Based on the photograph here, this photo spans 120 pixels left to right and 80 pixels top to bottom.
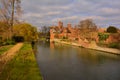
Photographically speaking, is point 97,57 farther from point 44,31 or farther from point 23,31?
point 44,31

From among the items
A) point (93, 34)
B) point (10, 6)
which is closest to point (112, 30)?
point (93, 34)

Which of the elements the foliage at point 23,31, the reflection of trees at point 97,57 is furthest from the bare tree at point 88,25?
the reflection of trees at point 97,57

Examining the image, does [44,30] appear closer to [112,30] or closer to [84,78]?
[112,30]

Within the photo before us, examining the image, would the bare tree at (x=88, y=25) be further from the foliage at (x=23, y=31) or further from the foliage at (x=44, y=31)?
the foliage at (x=44, y=31)

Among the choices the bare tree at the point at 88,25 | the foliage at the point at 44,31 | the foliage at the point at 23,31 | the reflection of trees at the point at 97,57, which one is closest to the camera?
the reflection of trees at the point at 97,57

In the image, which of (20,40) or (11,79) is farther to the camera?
(20,40)

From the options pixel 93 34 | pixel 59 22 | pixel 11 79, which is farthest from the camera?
pixel 59 22

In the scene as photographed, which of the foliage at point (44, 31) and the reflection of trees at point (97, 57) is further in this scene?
the foliage at point (44, 31)

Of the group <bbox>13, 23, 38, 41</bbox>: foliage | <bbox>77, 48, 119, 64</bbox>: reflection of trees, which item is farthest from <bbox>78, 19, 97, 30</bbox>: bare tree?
<bbox>77, 48, 119, 64</bbox>: reflection of trees

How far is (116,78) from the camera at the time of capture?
12.5 m

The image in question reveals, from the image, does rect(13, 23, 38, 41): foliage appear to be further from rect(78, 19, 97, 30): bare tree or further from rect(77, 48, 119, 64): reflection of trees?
rect(78, 19, 97, 30): bare tree

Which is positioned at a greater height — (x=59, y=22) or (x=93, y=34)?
(x=59, y=22)

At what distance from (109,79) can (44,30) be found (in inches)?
3865

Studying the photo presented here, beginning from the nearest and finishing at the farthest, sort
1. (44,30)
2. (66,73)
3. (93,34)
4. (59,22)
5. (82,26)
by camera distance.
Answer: (66,73) → (93,34) → (82,26) → (59,22) → (44,30)
